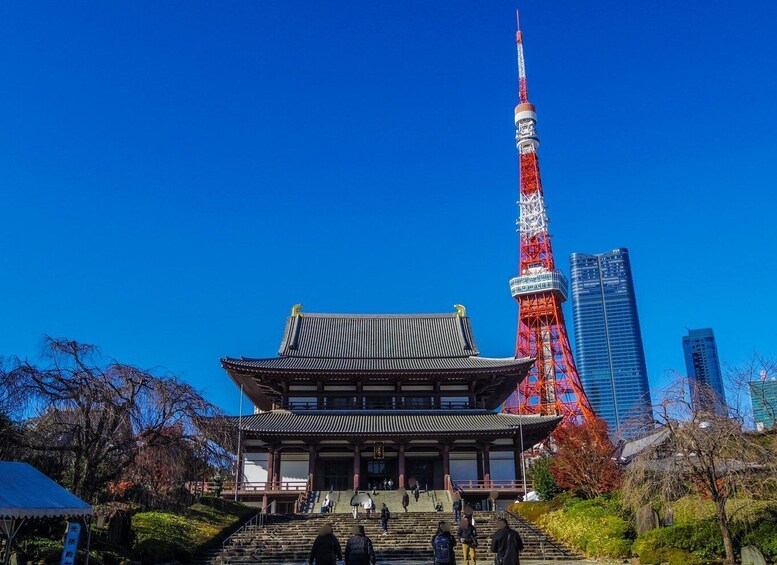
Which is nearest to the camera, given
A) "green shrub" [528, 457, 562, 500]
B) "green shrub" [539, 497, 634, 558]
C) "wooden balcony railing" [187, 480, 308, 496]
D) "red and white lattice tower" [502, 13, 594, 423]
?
"green shrub" [539, 497, 634, 558]

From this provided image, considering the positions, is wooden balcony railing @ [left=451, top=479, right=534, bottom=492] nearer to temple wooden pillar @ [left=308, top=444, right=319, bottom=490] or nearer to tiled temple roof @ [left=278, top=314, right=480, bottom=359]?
temple wooden pillar @ [left=308, top=444, right=319, bottom=490]

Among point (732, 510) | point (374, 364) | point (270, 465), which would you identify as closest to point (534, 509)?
point (732, 510)

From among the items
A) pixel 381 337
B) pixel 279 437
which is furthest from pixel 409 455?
pixel 381 337

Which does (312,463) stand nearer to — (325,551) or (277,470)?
(277,470)

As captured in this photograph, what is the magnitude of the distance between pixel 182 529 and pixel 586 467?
19354 millimetres

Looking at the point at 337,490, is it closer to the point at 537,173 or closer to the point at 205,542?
the point at 205,542

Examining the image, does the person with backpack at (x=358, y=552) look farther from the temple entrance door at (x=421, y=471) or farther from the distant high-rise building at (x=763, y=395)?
the temple entrance door at (x=421, y=471)

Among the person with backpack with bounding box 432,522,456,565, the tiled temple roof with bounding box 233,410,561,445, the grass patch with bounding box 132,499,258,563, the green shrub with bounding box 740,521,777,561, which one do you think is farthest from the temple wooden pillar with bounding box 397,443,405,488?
the person with backpack with bounding box 432,522,456,565

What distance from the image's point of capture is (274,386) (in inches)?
1673

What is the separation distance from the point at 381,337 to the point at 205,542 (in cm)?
2597

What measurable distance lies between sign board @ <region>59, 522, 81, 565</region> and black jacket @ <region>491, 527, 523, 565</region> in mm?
9963

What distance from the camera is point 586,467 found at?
32.1 meters

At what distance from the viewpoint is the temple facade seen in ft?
123

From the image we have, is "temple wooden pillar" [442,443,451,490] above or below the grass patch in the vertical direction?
above
